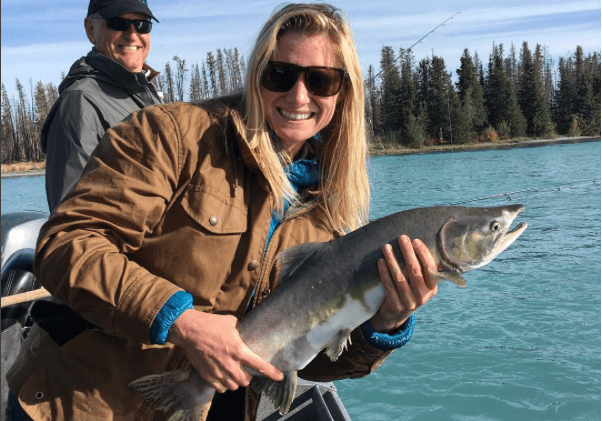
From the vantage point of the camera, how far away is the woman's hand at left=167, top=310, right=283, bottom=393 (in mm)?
2100

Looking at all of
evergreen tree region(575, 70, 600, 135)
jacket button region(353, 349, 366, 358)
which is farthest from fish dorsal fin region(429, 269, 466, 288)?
evergreen tree region(575, 70, 600, 135)

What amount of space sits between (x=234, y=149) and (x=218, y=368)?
0.86m

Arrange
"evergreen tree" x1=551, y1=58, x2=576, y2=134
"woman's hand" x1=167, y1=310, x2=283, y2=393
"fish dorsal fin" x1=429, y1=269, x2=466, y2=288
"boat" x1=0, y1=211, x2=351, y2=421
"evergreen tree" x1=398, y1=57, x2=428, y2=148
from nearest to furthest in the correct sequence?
"woman's hand" x1=167, y1=310, x2=283, y2=393, "fish dorsal fin" x1=429, y1=269, x2=466, y2=288, "boat" x1=0, y1=211, x2=351, y2=421, "evergreen tree" x1=398, y1=57, x2=428, y2=148, "evergreen tree" x1=551, y1=58, x2=576, y2=134

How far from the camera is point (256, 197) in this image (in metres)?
2.53

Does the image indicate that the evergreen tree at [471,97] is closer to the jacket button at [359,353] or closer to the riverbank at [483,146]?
the riverbank at [483,146]

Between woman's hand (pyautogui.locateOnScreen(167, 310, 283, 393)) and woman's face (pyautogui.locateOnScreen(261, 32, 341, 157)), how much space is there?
0.89m

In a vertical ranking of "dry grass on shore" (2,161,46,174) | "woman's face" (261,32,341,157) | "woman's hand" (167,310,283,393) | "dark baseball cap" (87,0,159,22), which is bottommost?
"dry grass on shore" (2,161,46,174)

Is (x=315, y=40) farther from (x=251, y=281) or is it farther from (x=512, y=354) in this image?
(x=512, y=354)

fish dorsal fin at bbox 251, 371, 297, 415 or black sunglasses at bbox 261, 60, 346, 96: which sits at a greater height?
black sunglasses at bbox 261, 60, 346, 96

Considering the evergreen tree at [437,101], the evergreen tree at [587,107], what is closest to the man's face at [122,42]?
the evergreen tree at [437,101]

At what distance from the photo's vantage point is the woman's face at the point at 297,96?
2639mm

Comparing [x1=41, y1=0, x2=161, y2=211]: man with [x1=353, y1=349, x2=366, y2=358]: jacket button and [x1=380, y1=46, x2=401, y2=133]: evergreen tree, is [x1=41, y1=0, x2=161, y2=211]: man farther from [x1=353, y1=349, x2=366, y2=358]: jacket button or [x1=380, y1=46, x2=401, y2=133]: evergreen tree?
[x1=380, y1=46, x2=401, y2=133]: evergreen tree

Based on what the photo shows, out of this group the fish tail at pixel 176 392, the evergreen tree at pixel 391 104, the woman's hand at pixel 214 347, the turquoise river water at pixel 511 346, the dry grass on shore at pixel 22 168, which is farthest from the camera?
the evergreen tree at pixel 391 104

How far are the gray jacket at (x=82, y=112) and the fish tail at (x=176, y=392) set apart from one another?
6.25 ft
